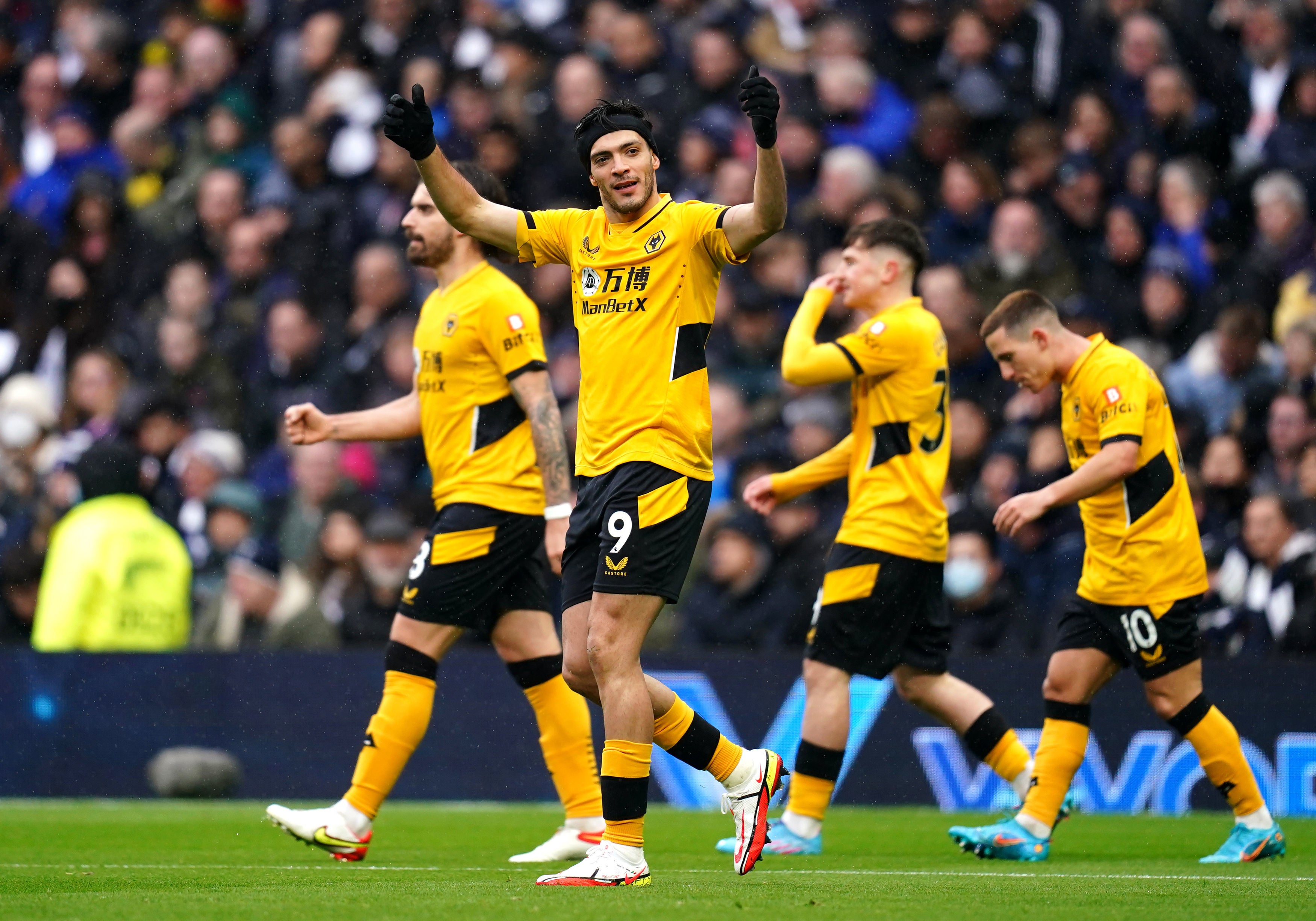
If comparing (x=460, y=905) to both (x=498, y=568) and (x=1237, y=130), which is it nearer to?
(x=498, y=568)

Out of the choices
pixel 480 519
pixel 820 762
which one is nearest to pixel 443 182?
pixel 480 519

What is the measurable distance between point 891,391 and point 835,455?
44 centimetres

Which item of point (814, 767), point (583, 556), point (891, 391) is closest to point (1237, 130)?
point (891, 391)

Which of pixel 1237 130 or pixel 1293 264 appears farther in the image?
pixel 1237 130

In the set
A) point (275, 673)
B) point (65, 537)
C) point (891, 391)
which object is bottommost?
point (275, 673)

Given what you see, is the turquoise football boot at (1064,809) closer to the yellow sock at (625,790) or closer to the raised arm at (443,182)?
the yellow sock at (625,790)

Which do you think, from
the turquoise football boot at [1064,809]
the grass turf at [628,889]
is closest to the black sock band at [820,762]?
the grass turf at [628,889]

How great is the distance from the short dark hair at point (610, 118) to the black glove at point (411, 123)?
1.75 feet

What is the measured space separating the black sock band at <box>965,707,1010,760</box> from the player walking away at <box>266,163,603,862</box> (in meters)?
1.82

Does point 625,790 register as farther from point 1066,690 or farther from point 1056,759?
point 1066,690

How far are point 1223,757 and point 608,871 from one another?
3.16 meters

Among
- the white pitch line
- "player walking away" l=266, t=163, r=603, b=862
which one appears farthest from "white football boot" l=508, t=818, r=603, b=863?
the white pitch line

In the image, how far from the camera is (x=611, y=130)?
6.05 m

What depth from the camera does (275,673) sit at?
35.5 feet
